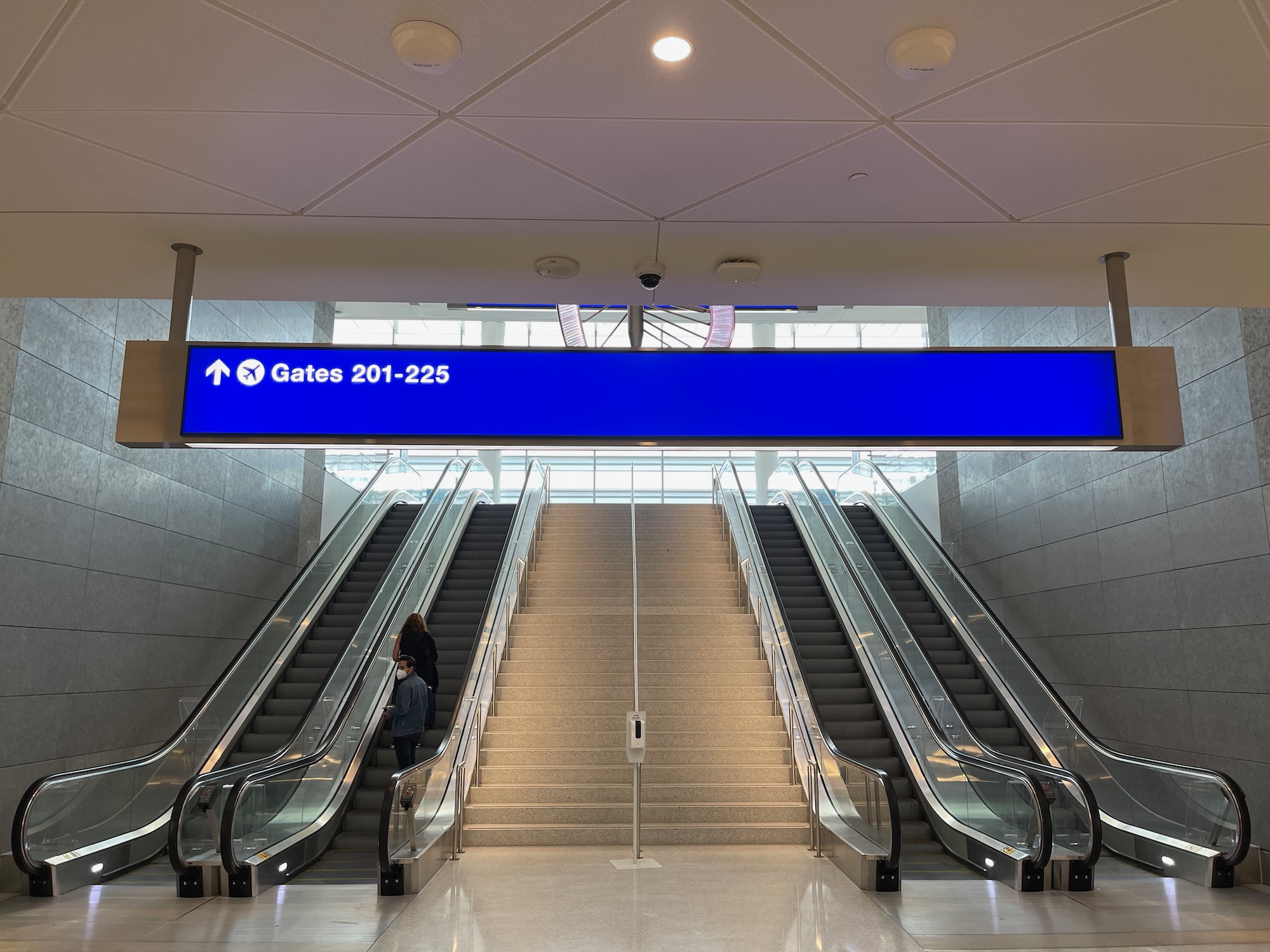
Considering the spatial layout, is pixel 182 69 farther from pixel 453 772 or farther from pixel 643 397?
pixel 453 772

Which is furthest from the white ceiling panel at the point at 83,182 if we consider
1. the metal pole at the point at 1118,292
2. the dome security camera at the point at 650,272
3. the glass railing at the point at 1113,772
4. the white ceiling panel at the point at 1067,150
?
the glass railing at the point at 1113,772

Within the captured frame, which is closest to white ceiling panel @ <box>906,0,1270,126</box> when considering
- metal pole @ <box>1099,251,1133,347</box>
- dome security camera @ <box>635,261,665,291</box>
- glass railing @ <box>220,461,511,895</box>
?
metal pole @ <box>1099,251,1133,347</box>

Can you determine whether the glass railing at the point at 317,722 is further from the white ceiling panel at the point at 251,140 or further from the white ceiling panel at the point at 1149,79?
the white ceiling panel at the point at 1149,79

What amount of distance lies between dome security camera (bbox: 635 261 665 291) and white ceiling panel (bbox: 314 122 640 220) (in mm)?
466

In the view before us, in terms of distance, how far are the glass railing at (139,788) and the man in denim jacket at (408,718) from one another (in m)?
1.72

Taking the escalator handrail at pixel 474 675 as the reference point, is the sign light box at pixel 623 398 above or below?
above

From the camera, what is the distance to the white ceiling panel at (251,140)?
3.08m

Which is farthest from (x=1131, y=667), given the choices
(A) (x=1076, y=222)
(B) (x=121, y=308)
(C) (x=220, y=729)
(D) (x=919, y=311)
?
(D) (x=919, y=311)

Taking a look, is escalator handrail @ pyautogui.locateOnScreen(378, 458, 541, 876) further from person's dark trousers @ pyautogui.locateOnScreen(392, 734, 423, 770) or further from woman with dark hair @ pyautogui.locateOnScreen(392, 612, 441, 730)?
person's dark trousers @ pyautogui.locateOnScreen(392, 734, 423, 770)

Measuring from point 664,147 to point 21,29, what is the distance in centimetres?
192

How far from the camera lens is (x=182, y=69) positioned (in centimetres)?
281

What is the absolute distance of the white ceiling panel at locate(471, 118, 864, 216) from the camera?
314cm

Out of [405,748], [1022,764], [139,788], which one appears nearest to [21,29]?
[139,788]

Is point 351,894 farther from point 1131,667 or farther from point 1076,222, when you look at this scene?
point 1131,667
